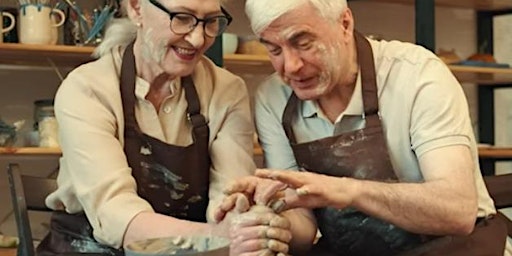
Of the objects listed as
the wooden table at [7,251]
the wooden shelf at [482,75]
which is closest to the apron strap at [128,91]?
the wooden table at [7,251]

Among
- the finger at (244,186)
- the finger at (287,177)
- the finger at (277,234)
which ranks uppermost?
the finger at (287,177)

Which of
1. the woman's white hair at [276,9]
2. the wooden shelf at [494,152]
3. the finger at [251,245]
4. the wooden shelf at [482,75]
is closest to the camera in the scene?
the finger at [251,245]

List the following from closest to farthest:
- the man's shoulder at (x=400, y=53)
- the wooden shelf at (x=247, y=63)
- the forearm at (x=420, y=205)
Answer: the forearm at (x=420, y=205) < the man's shoulder at (x=400, y=53) < the wooden shelf at (x=247, y=63)

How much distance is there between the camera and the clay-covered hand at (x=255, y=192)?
1.34 metres

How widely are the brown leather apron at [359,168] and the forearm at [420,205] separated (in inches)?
5.4

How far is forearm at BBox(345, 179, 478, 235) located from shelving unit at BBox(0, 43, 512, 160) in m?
1.03

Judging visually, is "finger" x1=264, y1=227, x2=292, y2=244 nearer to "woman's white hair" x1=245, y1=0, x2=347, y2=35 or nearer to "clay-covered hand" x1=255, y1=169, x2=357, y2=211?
"clay-covered hand" x1=255, y1=169, x2=357, y2=211

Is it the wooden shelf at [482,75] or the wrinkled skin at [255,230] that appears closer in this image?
the wrinkled skin at [255,230]

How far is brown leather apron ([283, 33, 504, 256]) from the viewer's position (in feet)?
5.30

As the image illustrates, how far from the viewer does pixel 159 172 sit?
172 centimetres

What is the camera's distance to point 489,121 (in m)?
4.11

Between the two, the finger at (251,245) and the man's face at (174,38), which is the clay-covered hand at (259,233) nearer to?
the finger at (251,245)

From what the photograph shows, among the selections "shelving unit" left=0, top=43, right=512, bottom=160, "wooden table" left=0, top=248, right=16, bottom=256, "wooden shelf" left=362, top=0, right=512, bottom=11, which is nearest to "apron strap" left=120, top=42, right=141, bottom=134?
"shelving unit" left=0, top=43, right=512, bottom=160

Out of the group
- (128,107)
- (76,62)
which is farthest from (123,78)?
(76,62)
